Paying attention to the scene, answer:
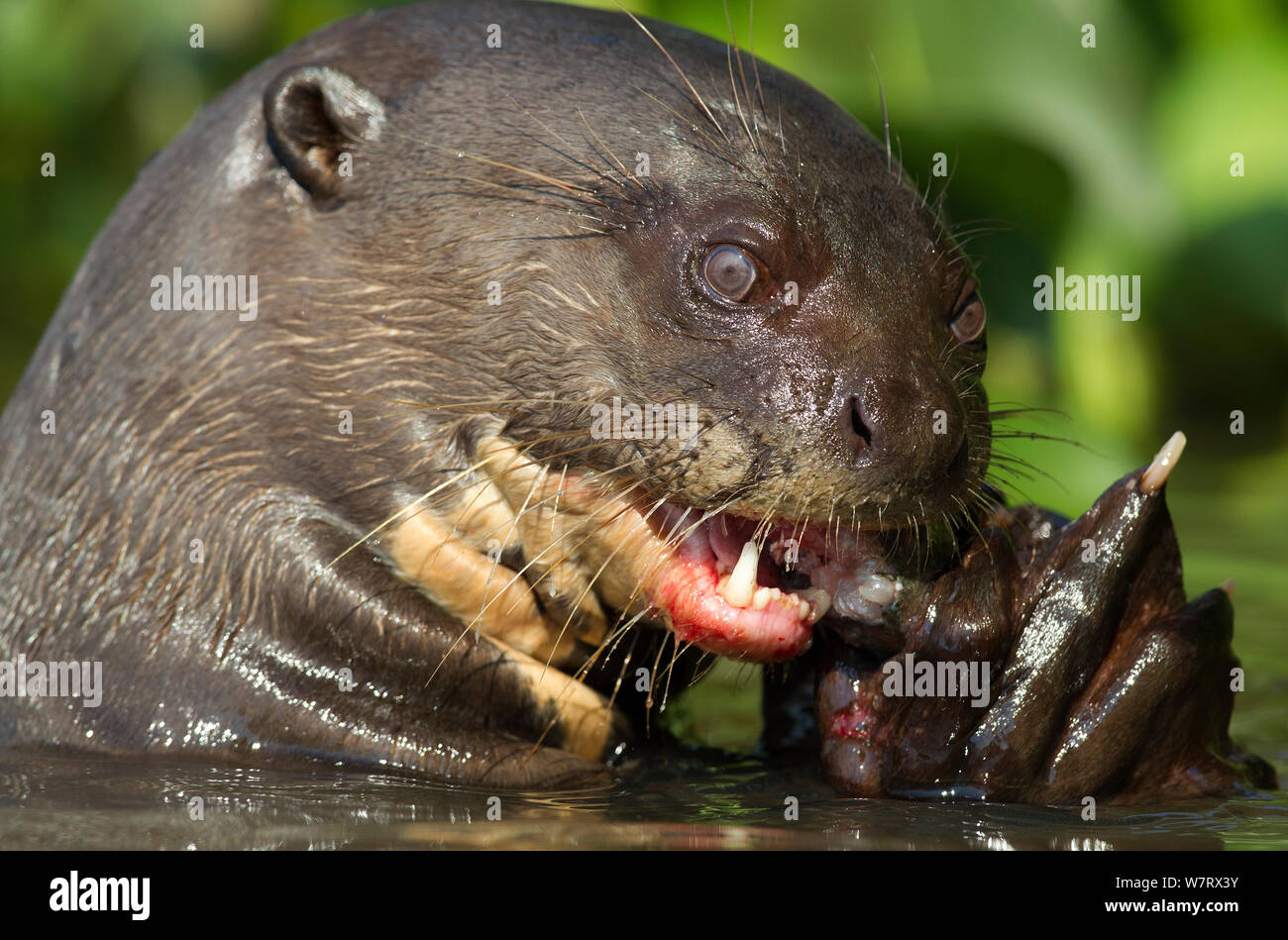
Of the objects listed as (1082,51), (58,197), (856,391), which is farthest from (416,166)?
(58,197)

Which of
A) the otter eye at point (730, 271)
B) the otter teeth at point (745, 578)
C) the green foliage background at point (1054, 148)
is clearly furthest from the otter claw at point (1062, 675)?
the green foliage background at point (1054, 148)

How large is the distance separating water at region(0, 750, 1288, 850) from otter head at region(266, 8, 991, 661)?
406 millimetres

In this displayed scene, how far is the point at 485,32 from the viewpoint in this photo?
4258 mm

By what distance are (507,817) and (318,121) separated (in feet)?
5.68

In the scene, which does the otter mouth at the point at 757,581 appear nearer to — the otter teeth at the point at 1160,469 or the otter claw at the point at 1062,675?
the otter claw at the point at 1062,675

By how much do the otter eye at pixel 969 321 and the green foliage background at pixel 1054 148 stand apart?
5146 mm

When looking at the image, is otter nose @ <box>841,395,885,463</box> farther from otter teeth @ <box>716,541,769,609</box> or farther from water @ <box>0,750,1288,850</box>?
water @ <box>0,750,1288,850</box>

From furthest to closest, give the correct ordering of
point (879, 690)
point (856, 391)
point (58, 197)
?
1. point (58, 197)
2. point (879, 690)
3. point (856, 391)

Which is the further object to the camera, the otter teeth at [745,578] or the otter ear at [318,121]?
the otter ear at [318,121]

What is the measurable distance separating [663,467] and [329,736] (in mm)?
982

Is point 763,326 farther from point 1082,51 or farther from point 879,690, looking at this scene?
point 1082,51

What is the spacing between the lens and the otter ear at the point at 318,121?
4.10 m

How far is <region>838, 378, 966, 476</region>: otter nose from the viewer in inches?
139

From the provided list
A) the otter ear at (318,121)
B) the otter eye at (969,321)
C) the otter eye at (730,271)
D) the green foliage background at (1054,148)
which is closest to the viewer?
the otter eye at (730,271)
